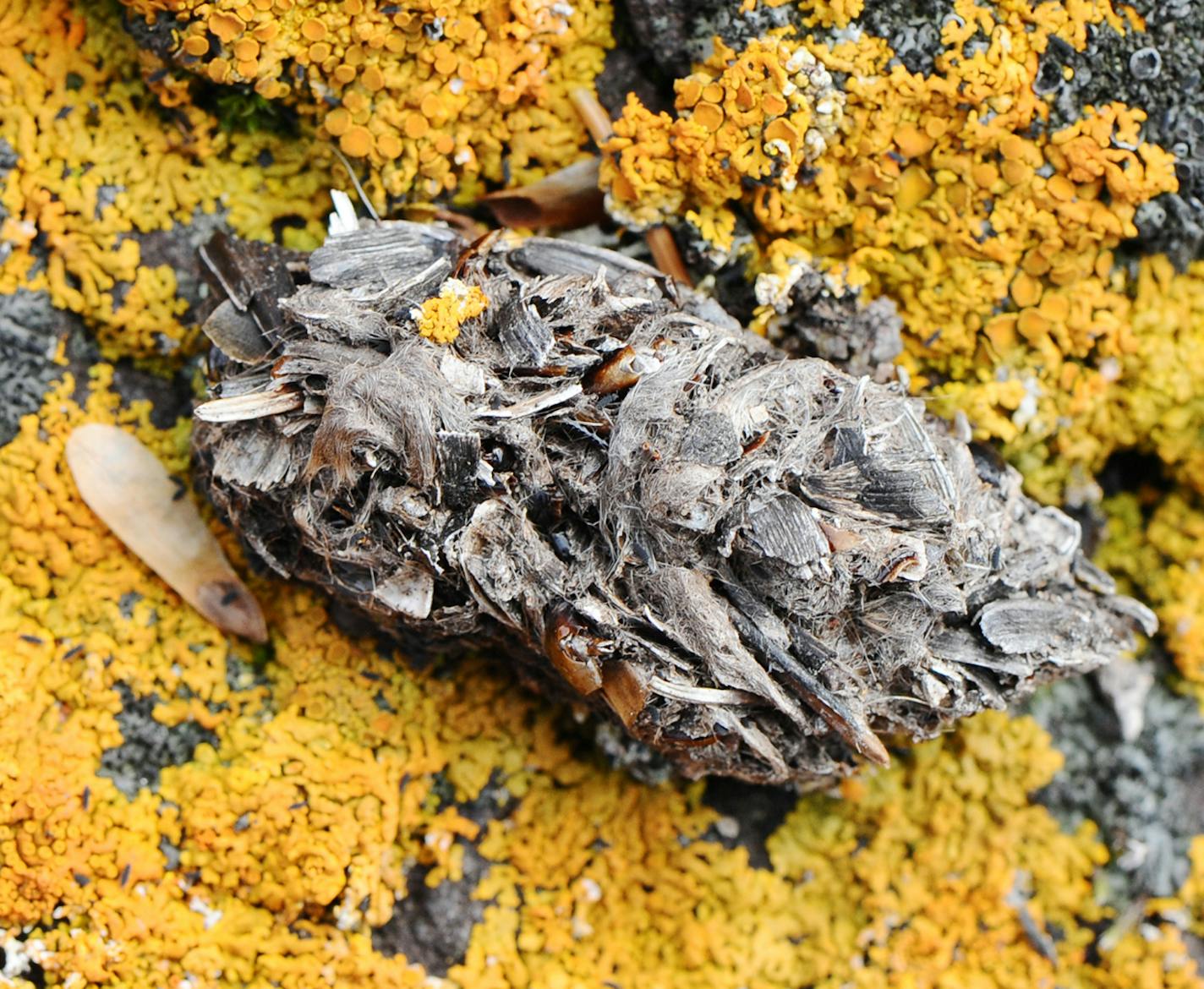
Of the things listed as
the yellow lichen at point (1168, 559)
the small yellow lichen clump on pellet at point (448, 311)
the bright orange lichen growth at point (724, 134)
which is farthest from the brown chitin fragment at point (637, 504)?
the yellow lichen at point (1168, 559)

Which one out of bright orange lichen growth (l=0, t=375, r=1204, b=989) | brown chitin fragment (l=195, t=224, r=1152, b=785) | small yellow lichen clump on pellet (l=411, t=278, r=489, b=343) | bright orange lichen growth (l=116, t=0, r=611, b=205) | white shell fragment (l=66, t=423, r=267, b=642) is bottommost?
bright orange lichen growth (l=0, t=375, r=1204, b=989)

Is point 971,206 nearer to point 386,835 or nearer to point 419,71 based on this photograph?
point 419,71

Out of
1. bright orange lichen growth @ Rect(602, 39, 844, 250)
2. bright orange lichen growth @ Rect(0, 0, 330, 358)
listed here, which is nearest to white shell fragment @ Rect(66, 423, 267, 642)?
bright orange lichen growth @ Rect(0, 0, 330, 358)

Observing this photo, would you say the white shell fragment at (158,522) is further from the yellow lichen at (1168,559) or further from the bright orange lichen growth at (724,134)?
the yellow lichen at (1168,559)

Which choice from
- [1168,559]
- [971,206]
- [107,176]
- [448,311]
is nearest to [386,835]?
[448,311]

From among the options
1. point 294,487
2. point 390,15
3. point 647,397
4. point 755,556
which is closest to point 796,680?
point 755,556

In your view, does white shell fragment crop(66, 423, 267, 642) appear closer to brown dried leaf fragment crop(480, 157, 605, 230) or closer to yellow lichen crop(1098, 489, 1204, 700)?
brown dried leaf fragment crop(480, 157, 605, 230)

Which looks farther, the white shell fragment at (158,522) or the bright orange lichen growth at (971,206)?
the white shell fragment at (158,522)
